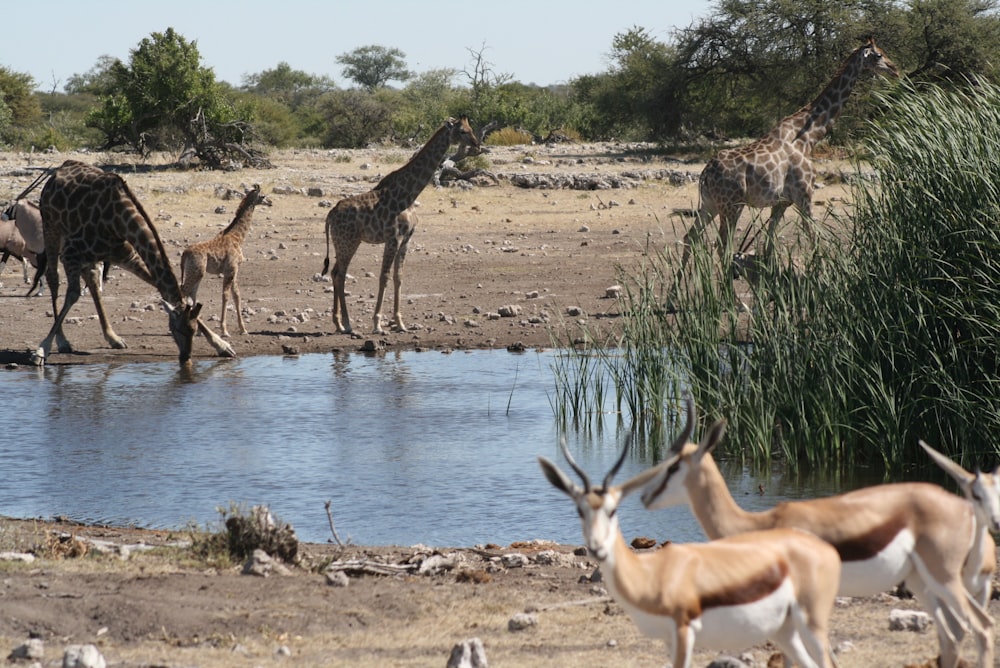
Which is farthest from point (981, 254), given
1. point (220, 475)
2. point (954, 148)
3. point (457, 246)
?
point (457, 246)

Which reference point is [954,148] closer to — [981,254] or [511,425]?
[981,254]

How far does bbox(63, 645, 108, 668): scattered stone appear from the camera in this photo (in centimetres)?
460

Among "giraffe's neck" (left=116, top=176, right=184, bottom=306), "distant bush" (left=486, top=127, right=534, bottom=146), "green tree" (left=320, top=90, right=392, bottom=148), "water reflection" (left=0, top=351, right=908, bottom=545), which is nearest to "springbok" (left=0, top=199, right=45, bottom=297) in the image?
"giraffe's neck" (left=116, top=176, right=184, bottom=306)

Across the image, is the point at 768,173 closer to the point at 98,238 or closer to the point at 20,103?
the point at 98,238

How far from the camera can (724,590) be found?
402 cm

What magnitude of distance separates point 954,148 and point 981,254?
768 mm

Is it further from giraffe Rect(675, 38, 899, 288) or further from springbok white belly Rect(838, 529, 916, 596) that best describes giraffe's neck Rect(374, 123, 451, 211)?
springbok white belly Rect(838, 529, 916, 596)

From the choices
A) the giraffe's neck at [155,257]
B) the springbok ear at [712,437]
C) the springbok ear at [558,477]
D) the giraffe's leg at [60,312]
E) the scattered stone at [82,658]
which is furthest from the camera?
the giraffe's neck at [155,257]

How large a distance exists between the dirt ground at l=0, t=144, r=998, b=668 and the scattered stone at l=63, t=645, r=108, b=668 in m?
0.31

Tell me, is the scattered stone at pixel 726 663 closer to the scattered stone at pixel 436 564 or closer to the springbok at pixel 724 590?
the springbok at pixel 724 590

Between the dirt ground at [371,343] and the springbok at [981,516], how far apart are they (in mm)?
406

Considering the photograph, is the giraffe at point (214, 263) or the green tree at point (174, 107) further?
the green tree at point (174, 107)

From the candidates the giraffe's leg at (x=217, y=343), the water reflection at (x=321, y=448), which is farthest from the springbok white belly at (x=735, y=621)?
the giraffe's leg at (x=217, y=343)

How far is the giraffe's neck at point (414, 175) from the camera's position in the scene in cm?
1497
